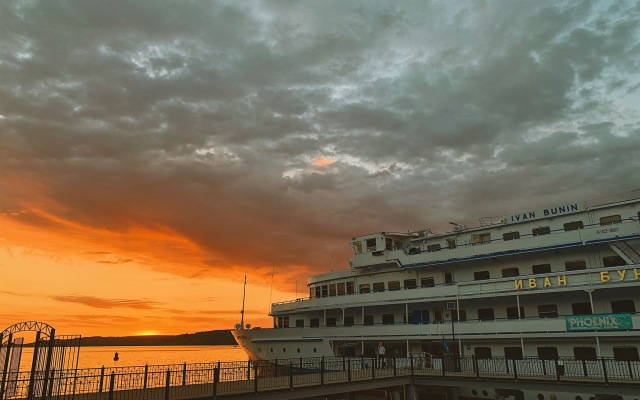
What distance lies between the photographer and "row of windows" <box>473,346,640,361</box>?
2820 centimetres

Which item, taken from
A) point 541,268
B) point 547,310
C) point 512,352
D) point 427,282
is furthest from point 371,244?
point 547,310

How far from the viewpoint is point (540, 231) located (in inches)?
1422

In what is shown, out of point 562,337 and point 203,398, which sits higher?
point 562,337

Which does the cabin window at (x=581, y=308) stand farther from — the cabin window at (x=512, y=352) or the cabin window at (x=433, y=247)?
the cabin window at (x=433, y=247)

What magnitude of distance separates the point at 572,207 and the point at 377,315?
18.9m

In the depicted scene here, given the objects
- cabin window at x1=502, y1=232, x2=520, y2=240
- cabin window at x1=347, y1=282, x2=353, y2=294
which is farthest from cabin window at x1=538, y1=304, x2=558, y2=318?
cabin window at x1=347, y1=282, x2=353, y2=294

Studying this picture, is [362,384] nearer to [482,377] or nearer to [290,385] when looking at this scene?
[290,385]

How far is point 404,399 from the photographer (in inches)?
1176

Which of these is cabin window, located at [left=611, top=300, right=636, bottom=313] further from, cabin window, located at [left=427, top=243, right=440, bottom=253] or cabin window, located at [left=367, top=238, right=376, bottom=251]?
cabin window, located at [left=367, top=238, right=376, bottom=251]

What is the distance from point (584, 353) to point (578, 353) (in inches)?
13.6

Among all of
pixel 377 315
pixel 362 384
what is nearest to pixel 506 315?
pixel 377 315

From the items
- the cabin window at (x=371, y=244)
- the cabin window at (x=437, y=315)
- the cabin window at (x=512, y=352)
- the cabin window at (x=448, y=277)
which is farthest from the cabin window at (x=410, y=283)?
the cabin window at (x=512, y=352)

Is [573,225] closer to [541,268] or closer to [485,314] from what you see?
[541,268]

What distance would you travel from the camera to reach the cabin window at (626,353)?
27.9 meters
